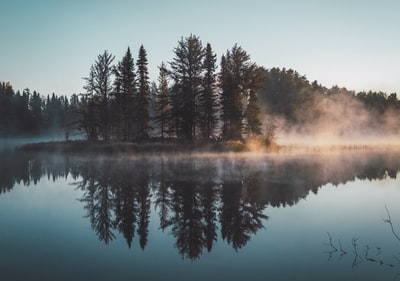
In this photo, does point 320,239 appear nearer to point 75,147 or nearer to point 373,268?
point 373,268

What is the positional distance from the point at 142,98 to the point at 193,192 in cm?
3483

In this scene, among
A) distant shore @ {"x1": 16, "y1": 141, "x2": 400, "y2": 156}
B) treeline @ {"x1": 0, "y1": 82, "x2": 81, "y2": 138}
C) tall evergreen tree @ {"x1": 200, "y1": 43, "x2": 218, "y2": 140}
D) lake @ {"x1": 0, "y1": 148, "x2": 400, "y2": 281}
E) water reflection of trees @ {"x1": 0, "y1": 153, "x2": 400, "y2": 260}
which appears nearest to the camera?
lake @ {"x1": 0, "y1": 148, "x2": 400, "y2": 281}

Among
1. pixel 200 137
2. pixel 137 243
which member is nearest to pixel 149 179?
pixel 137 243

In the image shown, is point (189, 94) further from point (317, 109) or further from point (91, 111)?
point (317, 109)

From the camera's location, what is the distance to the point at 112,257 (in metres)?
8.84

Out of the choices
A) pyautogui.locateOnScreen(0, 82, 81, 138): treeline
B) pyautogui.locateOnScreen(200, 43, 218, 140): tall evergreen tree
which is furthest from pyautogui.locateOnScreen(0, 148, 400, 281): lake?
pyautogui.locateOnScreen(0, 82, 81, 138): treeline

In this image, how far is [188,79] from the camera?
156ft

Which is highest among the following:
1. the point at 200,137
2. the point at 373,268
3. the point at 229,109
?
the point at 229,109

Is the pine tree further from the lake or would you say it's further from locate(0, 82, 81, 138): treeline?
locate(0, 82, 81, 138): treeline

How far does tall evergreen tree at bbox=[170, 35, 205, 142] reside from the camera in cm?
4678

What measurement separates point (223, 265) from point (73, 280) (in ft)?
11.5

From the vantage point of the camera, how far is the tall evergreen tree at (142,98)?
49.3 m

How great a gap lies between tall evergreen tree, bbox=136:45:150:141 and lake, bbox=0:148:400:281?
2742 cm

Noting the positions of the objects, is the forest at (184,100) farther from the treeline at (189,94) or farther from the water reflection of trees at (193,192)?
the water reflection of trees at (193,192)
